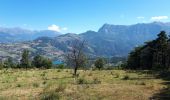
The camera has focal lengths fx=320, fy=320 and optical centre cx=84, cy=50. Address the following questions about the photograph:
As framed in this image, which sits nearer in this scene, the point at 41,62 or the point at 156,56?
the point at 156,56

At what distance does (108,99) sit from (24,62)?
352 feet

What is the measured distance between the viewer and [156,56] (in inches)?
3546

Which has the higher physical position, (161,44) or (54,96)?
(161,44)

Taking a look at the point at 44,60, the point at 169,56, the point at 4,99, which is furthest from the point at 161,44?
the point at 4,99

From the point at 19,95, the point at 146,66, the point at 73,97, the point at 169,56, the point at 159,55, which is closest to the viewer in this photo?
the point at 73,97

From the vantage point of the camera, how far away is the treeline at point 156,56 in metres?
81.6

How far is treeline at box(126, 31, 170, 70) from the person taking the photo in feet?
268

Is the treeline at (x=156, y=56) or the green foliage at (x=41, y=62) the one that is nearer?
the treeline at (x=156, y=56)

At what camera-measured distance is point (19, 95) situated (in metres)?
25.4

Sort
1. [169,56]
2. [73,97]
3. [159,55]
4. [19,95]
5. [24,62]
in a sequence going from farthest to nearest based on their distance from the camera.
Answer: [24,62] → [159,55] → [169,56] → [19,95] → [73,97]

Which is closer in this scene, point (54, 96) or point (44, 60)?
point (54, 96)

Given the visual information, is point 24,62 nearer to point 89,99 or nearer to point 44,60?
point 44,60

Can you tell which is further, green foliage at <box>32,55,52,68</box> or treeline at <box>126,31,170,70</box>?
green foliage at <box>32,55,52,68</box>

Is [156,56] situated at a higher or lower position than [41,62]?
higher
